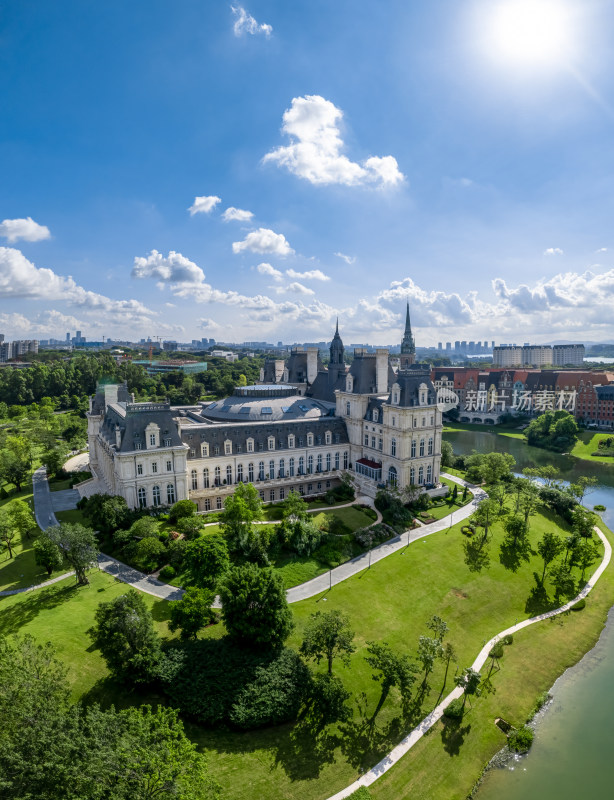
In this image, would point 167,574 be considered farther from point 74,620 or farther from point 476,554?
point 476,554

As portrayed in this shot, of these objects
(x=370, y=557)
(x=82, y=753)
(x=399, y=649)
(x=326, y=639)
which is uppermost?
(x=82, y=753)

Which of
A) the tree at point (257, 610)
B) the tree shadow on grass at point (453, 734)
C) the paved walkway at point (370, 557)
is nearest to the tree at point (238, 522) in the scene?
the paved walkway at point (370, 557)

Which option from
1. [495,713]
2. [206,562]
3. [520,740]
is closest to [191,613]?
[206,562]

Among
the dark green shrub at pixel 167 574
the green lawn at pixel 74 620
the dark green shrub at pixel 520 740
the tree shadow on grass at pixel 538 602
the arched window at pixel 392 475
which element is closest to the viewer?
the dark green shrub at pixel 520 740

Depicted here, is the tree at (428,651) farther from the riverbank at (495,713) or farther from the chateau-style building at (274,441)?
the chateau-style building at (274,441)

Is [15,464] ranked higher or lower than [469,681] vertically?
higher

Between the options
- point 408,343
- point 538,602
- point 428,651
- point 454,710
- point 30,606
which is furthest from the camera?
point 408,343

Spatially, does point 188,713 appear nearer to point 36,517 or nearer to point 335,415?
point 36,517
